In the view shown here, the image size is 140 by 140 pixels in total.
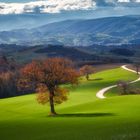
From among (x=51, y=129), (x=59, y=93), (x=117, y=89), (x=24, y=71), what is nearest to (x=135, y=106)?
(x=59, y=93)

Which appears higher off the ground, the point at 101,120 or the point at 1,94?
the point at 101,120

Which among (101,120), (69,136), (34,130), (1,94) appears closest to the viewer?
(69,136)

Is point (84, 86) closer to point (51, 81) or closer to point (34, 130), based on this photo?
point (51, 81)

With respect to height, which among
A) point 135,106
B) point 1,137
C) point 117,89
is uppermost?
point 1,137

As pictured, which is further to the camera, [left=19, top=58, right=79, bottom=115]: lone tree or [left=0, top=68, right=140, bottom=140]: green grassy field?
A: [left=19, top=58, right=79, bottom=115]: lone tree

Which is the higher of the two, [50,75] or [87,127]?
[50,75]

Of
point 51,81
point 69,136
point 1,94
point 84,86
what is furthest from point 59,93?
point 1,94

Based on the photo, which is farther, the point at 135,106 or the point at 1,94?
the point at 1,94

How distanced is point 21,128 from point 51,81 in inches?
805

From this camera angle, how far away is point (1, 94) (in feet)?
655

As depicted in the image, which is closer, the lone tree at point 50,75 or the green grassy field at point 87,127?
the green grassy field at point 87,127

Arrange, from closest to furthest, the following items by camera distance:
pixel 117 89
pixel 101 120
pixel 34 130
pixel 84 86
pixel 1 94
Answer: pixel 34 130 → pixel 101 120 → pixel 117 89 → pixel 84 86 → pixel 1 94

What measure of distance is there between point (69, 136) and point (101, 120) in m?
15.7

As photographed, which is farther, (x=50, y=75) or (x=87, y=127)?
(x=50, y=75)
